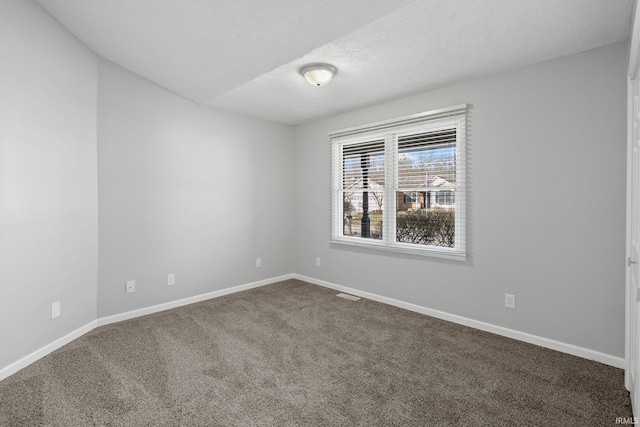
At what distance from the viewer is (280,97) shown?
369cm

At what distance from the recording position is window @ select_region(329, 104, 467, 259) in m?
3.32

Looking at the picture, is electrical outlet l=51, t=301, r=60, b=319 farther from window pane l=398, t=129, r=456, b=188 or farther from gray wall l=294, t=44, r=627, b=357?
window pane l=398, t=129, r=456, b=188

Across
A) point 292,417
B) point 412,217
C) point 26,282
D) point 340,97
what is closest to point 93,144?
point 26,282

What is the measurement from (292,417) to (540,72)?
3.22 m

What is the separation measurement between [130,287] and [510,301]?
3751 millimetres

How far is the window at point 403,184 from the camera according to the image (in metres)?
3.32

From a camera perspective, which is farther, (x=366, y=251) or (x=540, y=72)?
(x=366, y=251)

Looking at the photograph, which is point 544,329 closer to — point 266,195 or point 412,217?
point 412,217

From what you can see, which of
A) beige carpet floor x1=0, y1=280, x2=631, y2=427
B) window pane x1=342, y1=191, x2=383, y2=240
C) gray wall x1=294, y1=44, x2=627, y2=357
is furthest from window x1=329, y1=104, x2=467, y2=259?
beige carpet floor x1=0, y1=280, x2=631, y2=427

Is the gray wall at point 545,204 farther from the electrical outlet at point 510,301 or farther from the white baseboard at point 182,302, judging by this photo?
the white baseboard at point 182,302

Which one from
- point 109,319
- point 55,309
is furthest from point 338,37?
point 109,319

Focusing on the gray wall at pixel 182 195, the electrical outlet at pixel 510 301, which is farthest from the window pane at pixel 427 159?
the gray wall at pixel 182 195

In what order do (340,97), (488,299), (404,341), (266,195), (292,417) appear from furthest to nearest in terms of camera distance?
(266,195) < (340,97) < (488,299) < (404,341) < (292,417)

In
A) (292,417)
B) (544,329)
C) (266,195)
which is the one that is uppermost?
(266,195)
